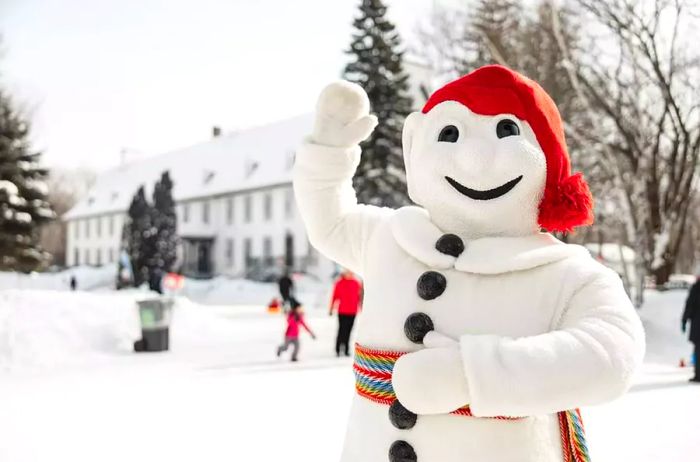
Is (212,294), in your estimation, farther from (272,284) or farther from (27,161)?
(27,161)

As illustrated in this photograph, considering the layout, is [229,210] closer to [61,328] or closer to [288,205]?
[288,205]

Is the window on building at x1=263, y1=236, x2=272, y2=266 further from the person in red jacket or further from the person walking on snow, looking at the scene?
the person walking on snow

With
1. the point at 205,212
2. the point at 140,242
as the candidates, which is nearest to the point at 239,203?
the point at 205,212

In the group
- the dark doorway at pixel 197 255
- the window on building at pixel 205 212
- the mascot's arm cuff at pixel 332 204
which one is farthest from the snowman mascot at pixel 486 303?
the window on building at pixel 205 212

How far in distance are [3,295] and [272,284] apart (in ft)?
69.6

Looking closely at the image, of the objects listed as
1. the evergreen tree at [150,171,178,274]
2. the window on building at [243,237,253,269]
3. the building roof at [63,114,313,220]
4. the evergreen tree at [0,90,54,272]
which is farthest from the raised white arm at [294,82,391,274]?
the window on building at [243,237,253,269]

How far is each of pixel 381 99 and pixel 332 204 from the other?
23.8m

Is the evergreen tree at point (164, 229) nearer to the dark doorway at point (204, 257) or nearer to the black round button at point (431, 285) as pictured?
the dark doorway at point (204, 257)

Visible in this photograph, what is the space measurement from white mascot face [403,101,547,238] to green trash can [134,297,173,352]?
10.5 metres

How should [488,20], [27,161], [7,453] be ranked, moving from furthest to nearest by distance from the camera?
1. [27,161]
2. [488,20]
3. [7,453]

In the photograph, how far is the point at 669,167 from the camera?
1750 centimetres

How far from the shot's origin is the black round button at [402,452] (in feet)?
7.01

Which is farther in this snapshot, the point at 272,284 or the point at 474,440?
the point at 272,284

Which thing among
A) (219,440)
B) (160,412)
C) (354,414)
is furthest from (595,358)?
(160,412)
